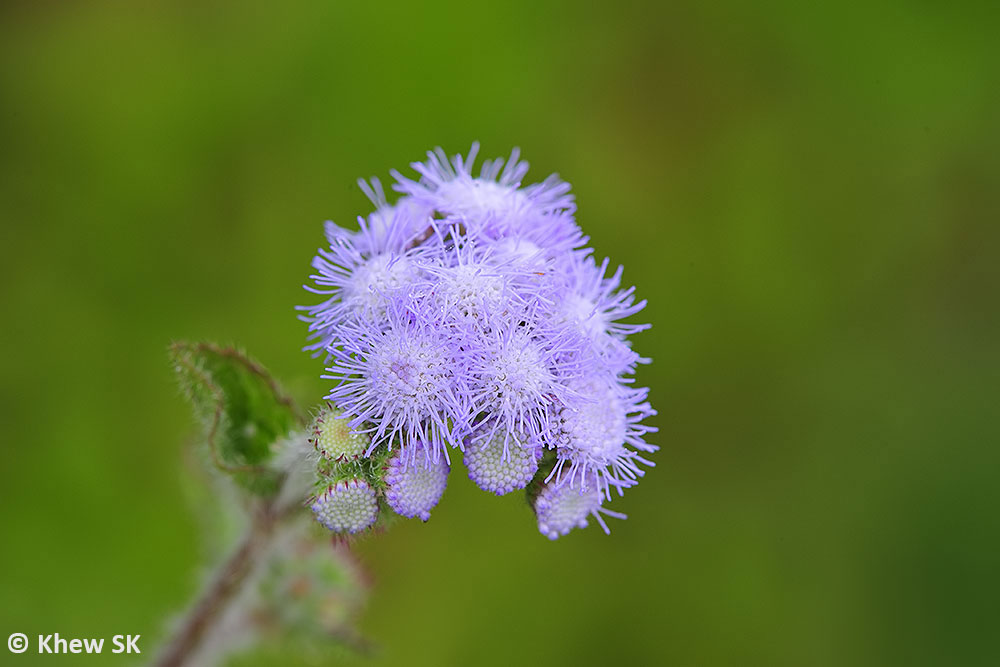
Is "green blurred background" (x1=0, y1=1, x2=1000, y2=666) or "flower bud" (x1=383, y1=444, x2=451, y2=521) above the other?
"green blurred background" (x1=0, y1=1, x2=1000, y2=666)

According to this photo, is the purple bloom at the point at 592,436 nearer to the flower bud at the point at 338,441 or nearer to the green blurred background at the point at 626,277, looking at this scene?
the flower bud at the point at 338,441

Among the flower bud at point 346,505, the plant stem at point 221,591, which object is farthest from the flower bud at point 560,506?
the plant stem at point 221,591

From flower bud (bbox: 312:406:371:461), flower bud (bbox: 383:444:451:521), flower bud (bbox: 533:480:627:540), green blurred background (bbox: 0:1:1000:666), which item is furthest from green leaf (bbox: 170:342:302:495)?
green blurred background (bbox: 0:1:1000:666)

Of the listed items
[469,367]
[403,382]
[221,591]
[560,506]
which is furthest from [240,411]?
[560,506]

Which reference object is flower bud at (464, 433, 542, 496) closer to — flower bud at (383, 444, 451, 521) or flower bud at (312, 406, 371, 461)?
flower bud at (383, 444, 451, 521)

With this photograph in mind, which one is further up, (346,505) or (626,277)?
(626,277)

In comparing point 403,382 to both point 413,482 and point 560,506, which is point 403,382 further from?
point 560,506
